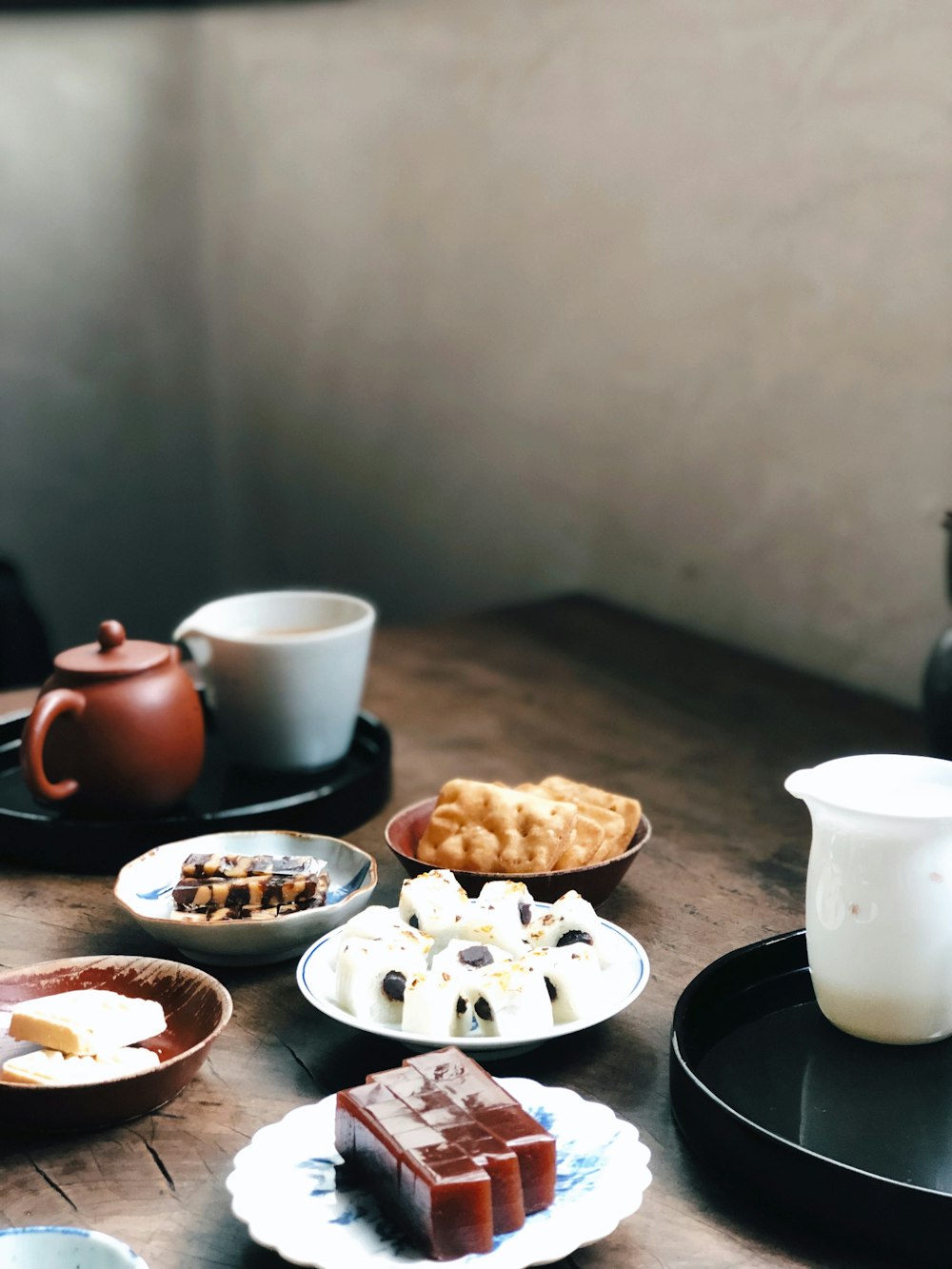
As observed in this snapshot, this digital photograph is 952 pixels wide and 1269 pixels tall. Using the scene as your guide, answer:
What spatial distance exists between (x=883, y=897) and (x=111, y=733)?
0.64 m

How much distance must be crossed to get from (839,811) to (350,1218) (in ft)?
1.22

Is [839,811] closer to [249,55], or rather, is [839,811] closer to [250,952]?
[250,952]

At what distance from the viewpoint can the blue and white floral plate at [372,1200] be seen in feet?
2.15

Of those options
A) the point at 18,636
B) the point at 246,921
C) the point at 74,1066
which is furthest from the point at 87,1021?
the point at 18,636

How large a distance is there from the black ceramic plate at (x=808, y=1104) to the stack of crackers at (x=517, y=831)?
16 cm

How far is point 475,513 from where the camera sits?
2500 millimetres

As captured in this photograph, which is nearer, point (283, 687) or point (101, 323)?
point (283, 687)

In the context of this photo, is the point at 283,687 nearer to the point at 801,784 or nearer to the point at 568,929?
the point at 568,929

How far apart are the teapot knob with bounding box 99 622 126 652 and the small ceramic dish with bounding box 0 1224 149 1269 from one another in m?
0.60

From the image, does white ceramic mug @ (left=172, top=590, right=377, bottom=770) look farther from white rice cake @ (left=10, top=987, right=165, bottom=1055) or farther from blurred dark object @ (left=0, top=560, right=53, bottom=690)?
blurred dark object @ (left=0, top=560, right=53, bottom=690)

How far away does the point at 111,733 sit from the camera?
115 centimetres

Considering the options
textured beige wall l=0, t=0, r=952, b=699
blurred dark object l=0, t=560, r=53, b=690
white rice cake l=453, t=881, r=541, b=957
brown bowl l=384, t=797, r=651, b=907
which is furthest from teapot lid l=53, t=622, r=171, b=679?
blurred dark object l=0, t=560, r=53, b=690

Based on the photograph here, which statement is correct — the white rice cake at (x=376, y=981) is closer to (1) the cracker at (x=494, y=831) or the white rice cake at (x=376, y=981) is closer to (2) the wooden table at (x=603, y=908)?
(2) the wooden table at (x=603, y=908)

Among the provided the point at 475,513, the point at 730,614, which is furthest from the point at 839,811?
the point at 475,513
